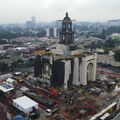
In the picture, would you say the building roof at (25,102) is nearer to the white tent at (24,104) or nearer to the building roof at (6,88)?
the white tent at (24,104)

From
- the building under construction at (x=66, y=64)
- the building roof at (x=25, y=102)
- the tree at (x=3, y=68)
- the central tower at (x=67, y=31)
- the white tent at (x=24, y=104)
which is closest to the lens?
the white tent at (x=24, y=104)

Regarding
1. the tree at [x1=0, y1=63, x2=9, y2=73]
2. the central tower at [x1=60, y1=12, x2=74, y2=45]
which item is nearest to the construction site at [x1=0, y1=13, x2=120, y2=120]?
the central tower at [x1=60, y1=12, x2=74, y2=45]

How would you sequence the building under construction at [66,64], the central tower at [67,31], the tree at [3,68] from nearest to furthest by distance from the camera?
the building under construction at [66,64]
the central tower at [67,31]
the tree at [3,68]

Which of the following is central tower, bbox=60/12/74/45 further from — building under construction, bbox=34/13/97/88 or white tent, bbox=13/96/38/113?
white tent, bbox=13/96/38/113

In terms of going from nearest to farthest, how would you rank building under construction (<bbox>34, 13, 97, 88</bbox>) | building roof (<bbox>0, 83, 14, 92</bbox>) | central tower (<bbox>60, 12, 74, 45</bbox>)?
building roof (<bbox>0, 83, 14, 92</bbox>), building under construction (<bbox>34, 13, 97, 88</bbox>), central tower (<bbox>60, 12, 74, 45</bbox>)

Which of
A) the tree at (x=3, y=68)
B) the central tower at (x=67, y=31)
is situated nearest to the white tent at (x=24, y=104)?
the central tower at (x=67, y=31)

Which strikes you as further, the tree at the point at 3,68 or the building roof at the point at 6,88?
the tree at the point at 3,68

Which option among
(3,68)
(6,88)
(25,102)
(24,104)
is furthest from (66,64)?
(3,68)
